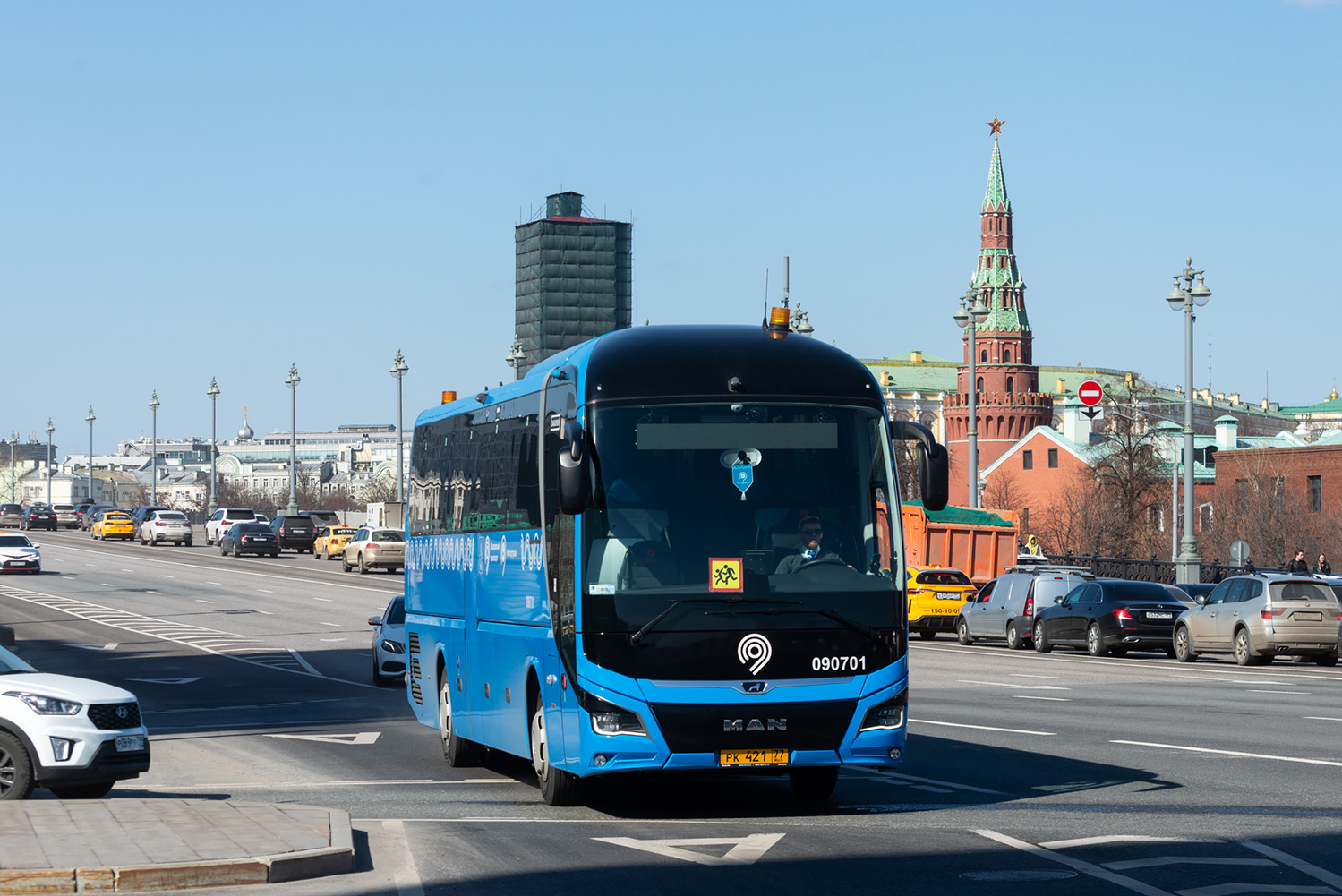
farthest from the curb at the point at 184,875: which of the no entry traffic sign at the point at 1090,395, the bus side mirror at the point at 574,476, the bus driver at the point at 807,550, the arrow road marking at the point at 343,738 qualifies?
the no entry traffic sign at the point at 1090,395

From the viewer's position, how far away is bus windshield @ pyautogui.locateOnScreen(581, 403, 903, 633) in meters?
11.2

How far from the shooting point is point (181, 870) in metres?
9.09

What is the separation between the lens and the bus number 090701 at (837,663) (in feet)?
37.0

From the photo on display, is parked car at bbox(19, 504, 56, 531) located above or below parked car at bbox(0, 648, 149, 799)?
above

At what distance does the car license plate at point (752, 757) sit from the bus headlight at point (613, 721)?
0.55 metres

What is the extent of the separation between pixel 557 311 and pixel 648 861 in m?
177

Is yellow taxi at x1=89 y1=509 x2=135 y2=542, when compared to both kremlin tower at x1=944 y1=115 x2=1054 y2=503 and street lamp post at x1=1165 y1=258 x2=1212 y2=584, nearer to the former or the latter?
street lamp post at x1=1165 y1=258 x2=1212 y2=584

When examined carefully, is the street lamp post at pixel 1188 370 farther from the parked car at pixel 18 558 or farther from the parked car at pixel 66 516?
the parked car at pixel 66 516

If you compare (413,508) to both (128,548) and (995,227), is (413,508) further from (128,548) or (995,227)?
(995,227)

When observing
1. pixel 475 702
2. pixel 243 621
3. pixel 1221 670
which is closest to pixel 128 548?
pixel 243 621

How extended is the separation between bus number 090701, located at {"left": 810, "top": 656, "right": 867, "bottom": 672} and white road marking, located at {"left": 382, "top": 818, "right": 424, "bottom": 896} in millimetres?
2903

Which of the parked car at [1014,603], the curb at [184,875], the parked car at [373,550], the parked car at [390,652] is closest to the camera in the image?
the curb at [184,875]

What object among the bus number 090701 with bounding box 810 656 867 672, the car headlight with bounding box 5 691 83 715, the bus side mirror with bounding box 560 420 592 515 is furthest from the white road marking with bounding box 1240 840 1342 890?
the car headlight with bounding box 5 691 83 715

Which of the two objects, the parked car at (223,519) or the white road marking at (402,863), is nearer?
the white road marking at (402,863)
